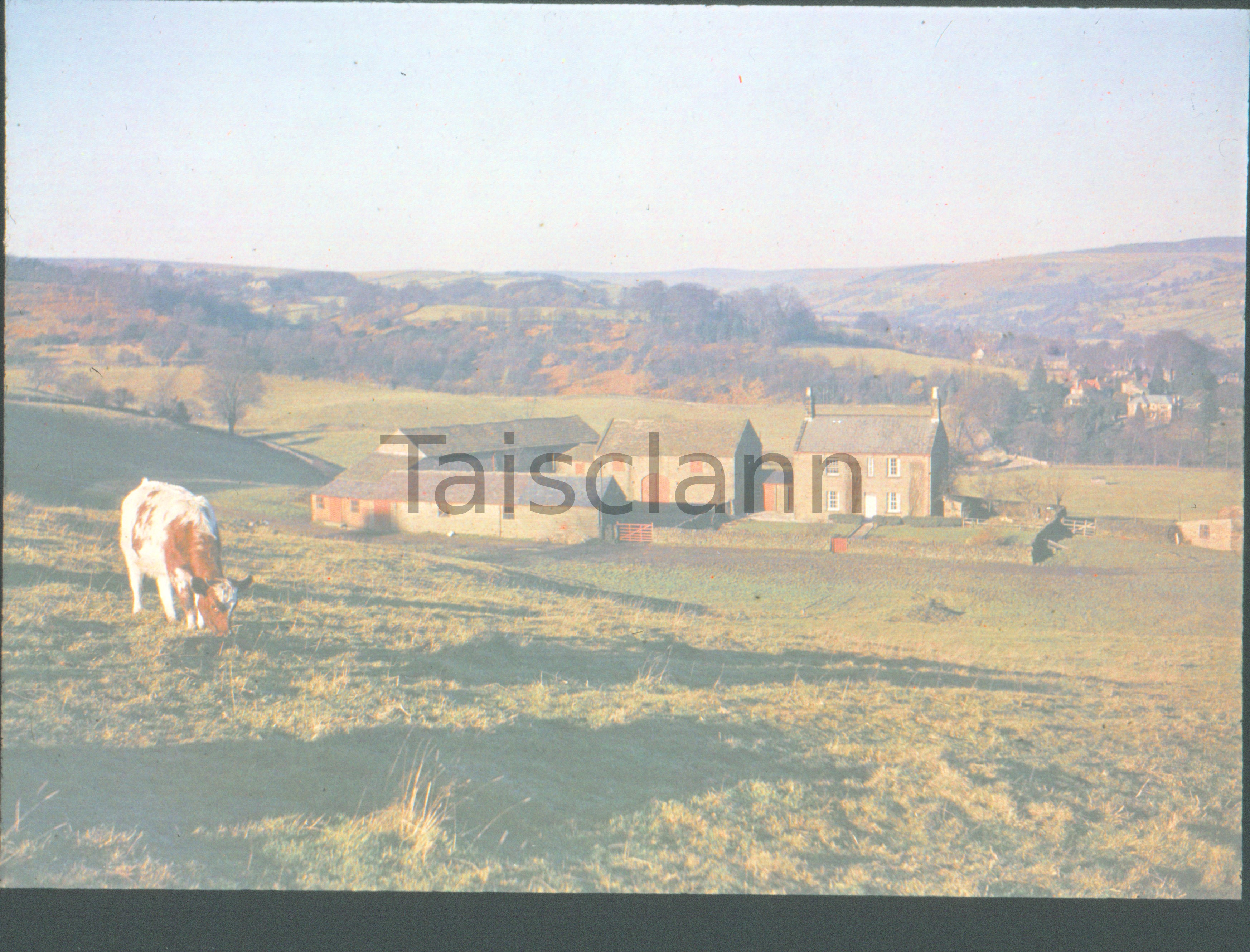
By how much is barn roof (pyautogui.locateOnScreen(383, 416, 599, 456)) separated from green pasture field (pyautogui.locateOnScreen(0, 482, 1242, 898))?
80cm

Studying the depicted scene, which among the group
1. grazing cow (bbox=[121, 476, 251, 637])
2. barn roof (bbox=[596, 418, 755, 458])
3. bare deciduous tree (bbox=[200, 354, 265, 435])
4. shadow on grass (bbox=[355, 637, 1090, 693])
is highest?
bare deciduous tree (bbox=[200, 354, 265, 435])

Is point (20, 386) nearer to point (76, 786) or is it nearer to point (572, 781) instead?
point (76, 786)

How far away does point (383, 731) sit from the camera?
18.8 feet

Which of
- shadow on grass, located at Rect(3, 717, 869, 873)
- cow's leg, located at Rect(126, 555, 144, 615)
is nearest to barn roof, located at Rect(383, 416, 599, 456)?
cow's leg, located at Rect(126, 555, 144, 615)

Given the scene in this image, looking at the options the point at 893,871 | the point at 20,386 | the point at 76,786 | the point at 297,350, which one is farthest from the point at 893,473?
the point at 20,386

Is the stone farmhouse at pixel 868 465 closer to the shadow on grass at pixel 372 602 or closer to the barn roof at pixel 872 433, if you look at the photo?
the barn roof at pixel 872 433

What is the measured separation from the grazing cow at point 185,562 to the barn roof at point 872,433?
4.72m

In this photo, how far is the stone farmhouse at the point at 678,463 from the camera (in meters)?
7.04

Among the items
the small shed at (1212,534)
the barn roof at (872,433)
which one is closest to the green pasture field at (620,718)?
the small shed at (1212,534)

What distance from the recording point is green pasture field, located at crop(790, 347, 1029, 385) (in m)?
7.29

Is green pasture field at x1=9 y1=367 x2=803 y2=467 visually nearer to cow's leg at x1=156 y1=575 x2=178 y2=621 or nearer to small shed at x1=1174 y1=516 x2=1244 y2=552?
Answer: cow's leg at x1=156 y1=575 x2=178 y2=621

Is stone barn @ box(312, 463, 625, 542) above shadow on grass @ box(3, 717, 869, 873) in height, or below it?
above

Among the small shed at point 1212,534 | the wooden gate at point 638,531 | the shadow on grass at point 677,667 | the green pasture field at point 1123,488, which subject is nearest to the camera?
the shadow on grass at point 677,667

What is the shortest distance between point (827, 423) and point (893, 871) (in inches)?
138
